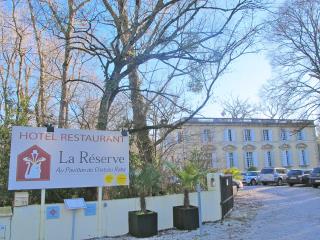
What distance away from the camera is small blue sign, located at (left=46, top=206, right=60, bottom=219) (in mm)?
8680

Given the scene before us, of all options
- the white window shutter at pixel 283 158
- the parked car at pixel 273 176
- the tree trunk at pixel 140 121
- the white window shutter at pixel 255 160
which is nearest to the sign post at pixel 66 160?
the tree trunk at pixel 140 121

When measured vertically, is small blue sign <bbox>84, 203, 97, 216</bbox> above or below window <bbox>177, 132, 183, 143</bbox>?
below

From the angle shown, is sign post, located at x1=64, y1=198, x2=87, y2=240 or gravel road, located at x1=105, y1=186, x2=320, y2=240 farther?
gravel road, located at x1=105, y1=186, x2=320, y2=240

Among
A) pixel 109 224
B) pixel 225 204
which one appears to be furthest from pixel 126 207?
pixel 225 204

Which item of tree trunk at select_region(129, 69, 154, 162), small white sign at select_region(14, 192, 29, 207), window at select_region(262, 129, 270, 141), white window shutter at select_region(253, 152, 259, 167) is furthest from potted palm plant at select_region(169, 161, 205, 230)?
window at select_region(262, 129, 270, 141)

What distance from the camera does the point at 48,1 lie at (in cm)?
1359

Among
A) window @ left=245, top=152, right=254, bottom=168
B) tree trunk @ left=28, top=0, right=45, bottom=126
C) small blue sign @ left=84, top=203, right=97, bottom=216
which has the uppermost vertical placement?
tree trunk @ left=28, top=0, right=45, bottom=126

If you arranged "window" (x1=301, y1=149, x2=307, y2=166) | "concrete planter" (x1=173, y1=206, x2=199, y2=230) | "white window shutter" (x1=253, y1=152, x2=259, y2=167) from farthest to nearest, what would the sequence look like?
"window" (x1=301, y1=149, x2=307, y2=166) < "white window shutter" (x1=253, y1=152, x2=259, y2=167) < "concrete planter" (x1=173, y1=206, x2=199, y2=230)

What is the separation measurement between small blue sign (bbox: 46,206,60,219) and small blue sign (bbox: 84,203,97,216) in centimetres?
73

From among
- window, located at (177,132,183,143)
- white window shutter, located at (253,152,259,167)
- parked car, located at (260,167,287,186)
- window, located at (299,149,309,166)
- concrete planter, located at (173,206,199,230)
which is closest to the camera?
concrete planter, located at (173,206,199,230)

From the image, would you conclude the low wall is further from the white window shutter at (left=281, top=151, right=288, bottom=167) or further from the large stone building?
the white window shutter at (left=281, top=151, right=288, bottom=167)

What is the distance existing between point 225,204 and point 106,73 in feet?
19.9

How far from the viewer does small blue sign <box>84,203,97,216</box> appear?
30.3 ft

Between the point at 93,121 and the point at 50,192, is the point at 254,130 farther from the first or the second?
the point at 50,192
